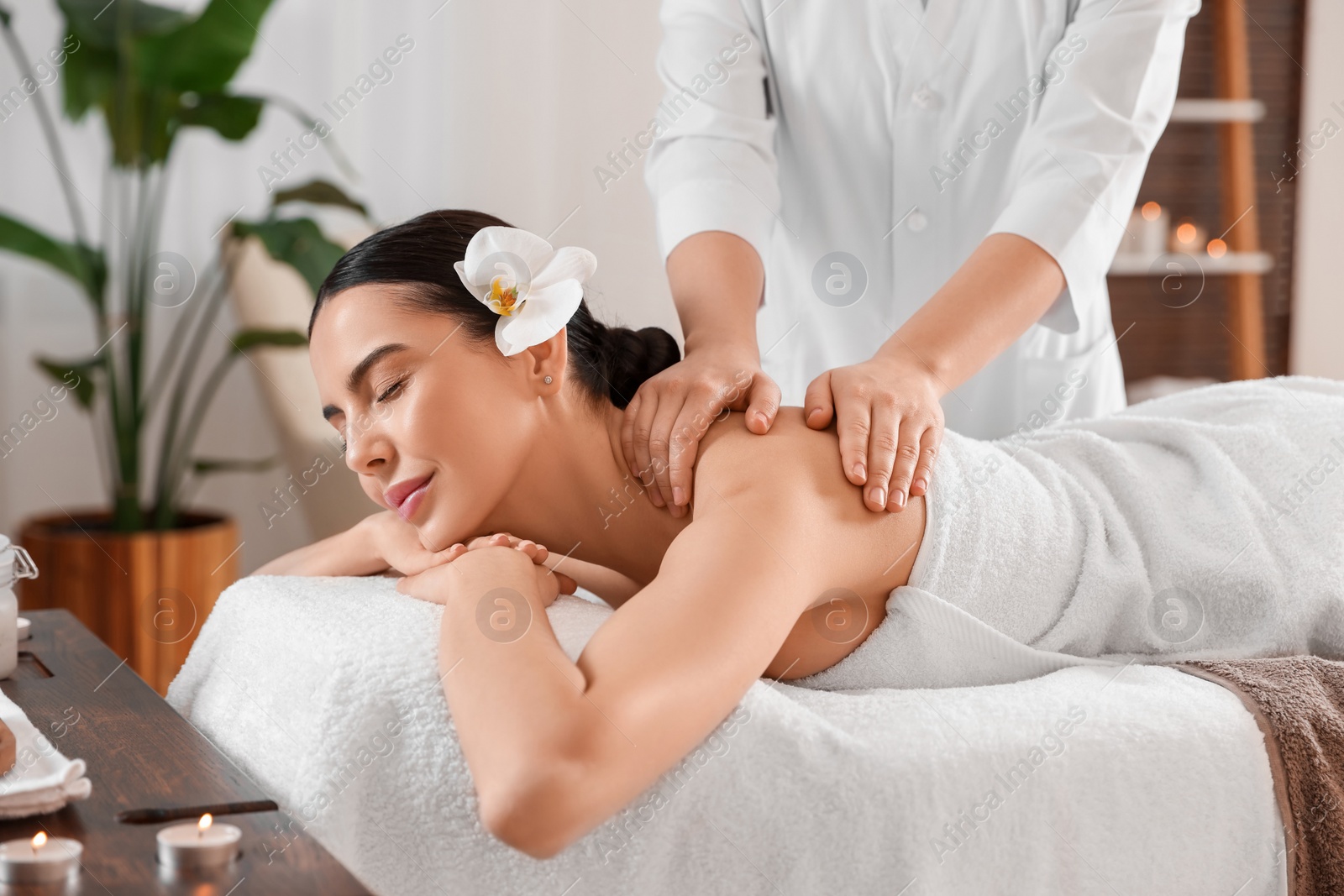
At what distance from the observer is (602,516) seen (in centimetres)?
120

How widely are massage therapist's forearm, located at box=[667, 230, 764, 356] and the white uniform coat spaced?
0.03 m

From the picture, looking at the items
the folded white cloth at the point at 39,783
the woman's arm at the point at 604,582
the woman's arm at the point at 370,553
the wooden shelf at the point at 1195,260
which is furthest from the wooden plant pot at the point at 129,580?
the wooden shelf at the point at 1195,260

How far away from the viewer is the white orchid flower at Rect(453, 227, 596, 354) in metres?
1.08

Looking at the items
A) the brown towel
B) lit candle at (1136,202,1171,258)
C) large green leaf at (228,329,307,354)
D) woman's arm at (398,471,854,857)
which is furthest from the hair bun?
lit candle at (1136,202,1171,258)

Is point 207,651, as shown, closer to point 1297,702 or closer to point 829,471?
point 829,471

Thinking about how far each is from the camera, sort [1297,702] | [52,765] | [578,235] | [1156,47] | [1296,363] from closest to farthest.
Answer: [52,765] < [1297,702] < [1156,47] < [578,235] < [1296,363]

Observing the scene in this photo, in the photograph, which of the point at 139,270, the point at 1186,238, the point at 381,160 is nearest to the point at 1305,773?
the point at 139,270

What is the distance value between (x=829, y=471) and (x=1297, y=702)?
0.41 meters

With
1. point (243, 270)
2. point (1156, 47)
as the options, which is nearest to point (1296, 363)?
point (1156, 47)

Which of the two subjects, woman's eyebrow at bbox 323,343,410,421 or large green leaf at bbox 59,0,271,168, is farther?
large green leaf at bbox 59,0,271,168

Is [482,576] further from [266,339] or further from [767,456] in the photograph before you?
[266,339]

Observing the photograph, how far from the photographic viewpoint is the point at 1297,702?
3.09 feet

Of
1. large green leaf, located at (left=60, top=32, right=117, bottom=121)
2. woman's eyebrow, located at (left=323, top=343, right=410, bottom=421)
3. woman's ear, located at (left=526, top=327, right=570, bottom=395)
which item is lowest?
woman's ear, located at (left=526, top=327, right=570, bottom=395)

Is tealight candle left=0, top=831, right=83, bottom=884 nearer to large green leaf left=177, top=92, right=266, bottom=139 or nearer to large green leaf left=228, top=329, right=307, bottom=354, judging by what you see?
large green leaf left=228, top=329, right=307, bottom=354
